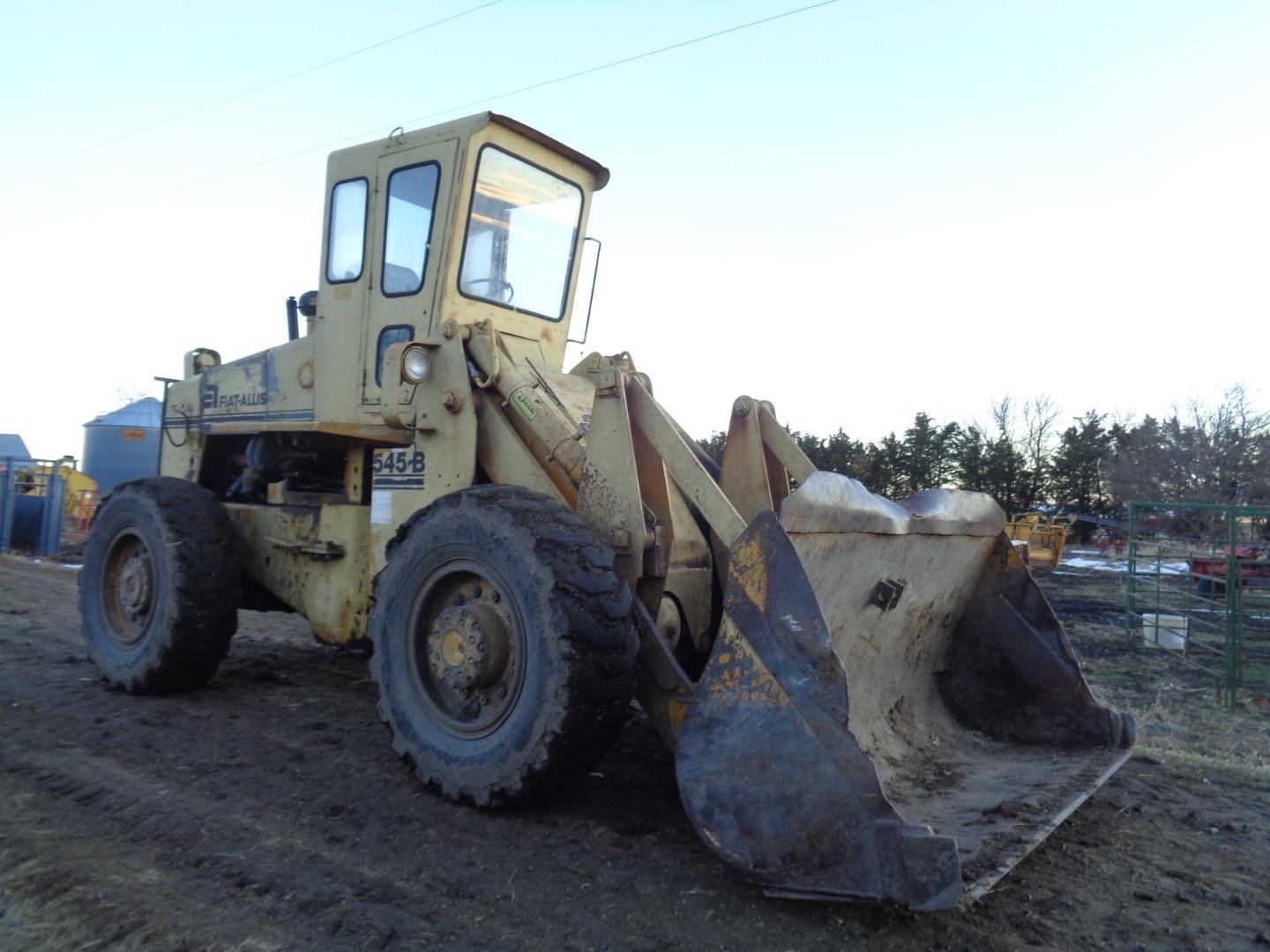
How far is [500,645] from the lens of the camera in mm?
4305

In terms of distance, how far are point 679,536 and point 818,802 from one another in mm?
1923

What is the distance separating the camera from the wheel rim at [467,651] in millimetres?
4273

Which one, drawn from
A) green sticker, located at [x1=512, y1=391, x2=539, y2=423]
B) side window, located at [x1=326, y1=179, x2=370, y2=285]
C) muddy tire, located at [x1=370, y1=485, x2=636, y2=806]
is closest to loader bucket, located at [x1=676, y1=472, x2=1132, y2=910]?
muddy tire, located at [x1=370, y1=485, x2=636, y2=806]

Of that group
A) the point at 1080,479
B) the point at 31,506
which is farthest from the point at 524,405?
the point at 1080,479

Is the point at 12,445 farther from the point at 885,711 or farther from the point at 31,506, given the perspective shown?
the point at 885,711

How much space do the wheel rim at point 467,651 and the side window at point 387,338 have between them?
186cm

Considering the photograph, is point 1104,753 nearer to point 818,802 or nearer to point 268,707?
point 818,802

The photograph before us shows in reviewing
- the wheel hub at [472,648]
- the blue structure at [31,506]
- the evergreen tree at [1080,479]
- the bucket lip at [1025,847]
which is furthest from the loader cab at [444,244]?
the evergreen tree at [1080,479]

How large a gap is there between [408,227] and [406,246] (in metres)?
0.12

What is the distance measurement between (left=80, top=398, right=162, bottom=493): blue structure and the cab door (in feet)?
82.6

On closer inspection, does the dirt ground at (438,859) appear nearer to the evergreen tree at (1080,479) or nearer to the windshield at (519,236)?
the windshield at (519,236)

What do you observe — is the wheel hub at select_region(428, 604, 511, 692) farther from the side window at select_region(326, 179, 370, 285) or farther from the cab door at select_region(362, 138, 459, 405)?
the side window at select_region(326, 179, 370, 285)

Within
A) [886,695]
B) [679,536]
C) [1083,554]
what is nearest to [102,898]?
[679,536]

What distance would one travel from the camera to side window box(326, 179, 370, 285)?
6262mm
